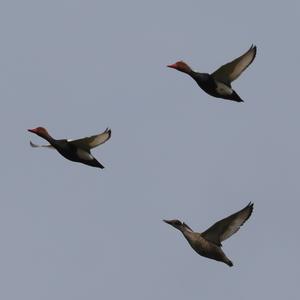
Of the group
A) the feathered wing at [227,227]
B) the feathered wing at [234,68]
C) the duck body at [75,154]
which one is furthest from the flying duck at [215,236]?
the feathered wing at [234,68]

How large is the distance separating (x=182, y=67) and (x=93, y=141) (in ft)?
12.4

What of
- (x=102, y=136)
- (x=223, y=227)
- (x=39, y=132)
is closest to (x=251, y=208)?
Answer: (x=223, y=227)

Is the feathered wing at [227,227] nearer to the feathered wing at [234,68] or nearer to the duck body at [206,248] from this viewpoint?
the duck body at [206,248]

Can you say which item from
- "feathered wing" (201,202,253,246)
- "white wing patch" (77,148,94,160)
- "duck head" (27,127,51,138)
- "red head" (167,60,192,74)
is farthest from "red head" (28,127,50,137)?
"feathered wing" (201,202,253,246)

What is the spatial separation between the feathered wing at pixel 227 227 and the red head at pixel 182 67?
5.17 m

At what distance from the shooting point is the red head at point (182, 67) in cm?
3131

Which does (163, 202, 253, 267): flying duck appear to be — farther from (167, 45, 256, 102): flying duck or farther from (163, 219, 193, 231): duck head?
(167, 45, 256, 102): flying duck

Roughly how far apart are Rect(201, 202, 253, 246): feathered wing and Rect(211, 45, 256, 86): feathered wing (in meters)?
4.87

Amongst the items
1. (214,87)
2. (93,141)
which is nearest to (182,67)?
(214,87)

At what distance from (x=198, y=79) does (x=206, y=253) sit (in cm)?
544

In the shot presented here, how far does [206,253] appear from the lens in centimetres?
2877

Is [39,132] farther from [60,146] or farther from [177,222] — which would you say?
[177,222]

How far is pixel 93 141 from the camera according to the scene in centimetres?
2983

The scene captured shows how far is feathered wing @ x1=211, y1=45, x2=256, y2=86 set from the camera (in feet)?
101
